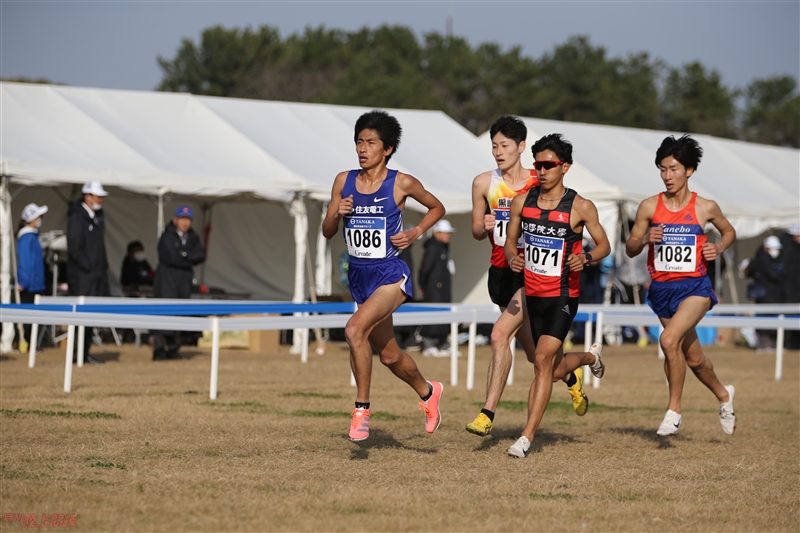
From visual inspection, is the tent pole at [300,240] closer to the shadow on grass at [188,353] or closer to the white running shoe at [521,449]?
the shadow on grass at [188,353]

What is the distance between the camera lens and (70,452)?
7.38 meters

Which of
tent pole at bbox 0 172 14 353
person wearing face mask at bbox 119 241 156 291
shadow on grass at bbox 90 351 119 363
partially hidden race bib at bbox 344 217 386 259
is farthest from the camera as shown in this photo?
person wearing face mask at bbox 119 241 156 291

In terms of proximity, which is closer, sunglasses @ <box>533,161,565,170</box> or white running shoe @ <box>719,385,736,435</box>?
sunglasses @ <box>533,161,565,170</box>

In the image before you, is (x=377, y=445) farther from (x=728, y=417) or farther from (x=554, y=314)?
(x=728, y=417)

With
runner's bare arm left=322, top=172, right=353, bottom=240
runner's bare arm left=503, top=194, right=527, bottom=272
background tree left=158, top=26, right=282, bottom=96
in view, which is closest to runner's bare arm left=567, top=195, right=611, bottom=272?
runner's bare arm left=503, top=194, right=527, bottom=272

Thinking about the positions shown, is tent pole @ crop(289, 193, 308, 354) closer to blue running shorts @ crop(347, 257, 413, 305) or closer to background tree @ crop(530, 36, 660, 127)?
blue running shorts @ crop(347, 257, 413, 305)

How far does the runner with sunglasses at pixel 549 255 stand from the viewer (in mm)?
7754

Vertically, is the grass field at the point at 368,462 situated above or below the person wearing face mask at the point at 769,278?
below

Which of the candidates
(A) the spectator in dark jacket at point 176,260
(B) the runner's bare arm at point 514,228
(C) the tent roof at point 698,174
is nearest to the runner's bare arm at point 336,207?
(B) the runner's bare arm at point 514,228

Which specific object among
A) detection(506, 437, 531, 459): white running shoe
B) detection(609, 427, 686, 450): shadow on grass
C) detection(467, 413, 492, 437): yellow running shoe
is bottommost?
detection(609, 427, 686, 450): shadow on grass

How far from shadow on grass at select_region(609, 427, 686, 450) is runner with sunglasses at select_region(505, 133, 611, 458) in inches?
63.0

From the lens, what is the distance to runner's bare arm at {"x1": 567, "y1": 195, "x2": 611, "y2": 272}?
7676 mm

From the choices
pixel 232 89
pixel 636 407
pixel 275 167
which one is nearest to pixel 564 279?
pixel 636 407

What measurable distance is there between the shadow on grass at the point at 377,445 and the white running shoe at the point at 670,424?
1956mm
